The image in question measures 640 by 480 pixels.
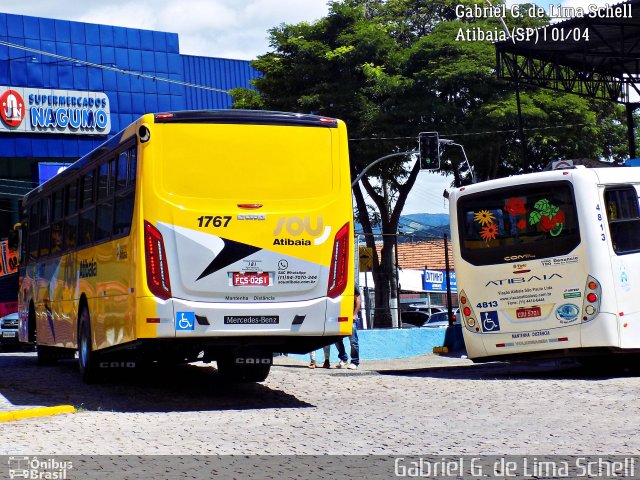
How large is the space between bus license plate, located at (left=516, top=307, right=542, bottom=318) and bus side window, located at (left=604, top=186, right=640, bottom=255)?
146cm

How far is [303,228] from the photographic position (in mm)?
13211

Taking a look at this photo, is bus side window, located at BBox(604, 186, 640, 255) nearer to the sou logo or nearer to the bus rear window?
the bus rear window

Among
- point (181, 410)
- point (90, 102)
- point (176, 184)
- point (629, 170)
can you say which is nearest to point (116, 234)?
point (176, 184)

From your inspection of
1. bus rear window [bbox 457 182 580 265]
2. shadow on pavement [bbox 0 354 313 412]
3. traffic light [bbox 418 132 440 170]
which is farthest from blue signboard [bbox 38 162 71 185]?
bus rear window [bbox 457 182 580 265]

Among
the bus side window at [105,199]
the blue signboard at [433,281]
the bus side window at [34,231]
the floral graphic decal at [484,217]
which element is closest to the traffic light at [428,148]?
the blue signboard at [433,281]

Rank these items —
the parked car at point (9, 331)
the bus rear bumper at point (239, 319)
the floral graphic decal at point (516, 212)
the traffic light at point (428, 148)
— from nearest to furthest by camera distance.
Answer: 1. the bus rear bumper at point (239, 319)
2. the floral graphic decal at point (516, 212)
3. the traffic light at point (428, 148)
4. the parked car at point (9, 331)

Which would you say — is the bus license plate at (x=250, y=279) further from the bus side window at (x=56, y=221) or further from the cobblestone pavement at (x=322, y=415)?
the bus side window at (x=56, y=221)

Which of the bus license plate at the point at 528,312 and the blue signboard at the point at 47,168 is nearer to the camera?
the bus license plate at the point at 528,312

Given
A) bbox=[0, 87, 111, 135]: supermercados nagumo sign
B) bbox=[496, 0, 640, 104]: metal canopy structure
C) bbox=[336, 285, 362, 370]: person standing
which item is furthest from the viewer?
bbox=[0, 87, 111, 135]: supermercados nagumo sign

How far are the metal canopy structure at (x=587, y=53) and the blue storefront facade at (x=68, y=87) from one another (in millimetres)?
25783

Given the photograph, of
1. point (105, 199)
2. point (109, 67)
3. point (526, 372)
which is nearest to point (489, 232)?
point (526, 372)

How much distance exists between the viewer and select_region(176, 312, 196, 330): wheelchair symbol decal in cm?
1270

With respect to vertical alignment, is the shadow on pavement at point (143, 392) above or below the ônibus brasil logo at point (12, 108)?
below

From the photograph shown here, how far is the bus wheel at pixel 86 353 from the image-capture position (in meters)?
15.3
